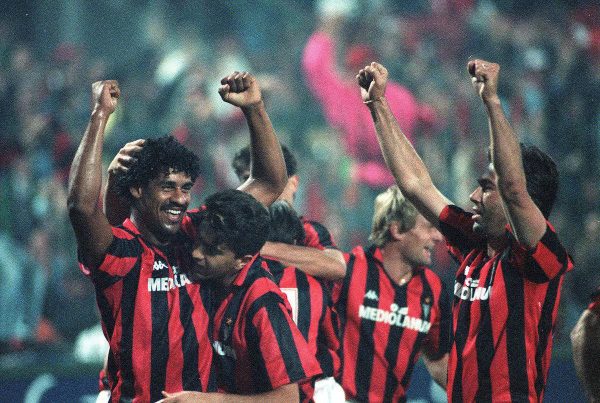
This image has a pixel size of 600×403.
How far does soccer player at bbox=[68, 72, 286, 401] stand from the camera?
3.29 metres

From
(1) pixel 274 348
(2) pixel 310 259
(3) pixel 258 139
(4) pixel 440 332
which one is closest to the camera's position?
(1) pixel 274 348

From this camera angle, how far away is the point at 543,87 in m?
9.23

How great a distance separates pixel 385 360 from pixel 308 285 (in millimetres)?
745

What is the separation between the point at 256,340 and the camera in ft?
10.9

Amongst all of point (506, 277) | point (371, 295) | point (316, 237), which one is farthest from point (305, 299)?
point (506, 277)

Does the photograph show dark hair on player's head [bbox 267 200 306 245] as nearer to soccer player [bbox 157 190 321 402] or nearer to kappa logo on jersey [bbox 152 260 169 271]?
soccer player [bbox 157 190 321 402]

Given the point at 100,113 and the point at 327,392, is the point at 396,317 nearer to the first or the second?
the point at 327,392

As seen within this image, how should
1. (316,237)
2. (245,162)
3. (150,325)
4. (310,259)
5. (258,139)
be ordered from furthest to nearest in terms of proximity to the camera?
1. (245,162)
2. (316,237)
3. (310,259)
4. (258,139)
5. (150,325)

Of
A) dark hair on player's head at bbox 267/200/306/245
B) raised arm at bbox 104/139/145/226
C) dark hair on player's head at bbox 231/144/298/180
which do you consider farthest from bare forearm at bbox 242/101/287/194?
dark hair on player's head at bbox 231/144/298/180

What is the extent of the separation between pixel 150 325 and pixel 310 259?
1204 mm

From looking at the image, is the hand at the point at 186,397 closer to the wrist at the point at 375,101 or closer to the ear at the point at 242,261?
the ear at the point at 242,261

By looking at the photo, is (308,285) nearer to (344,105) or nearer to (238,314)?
(238,314)

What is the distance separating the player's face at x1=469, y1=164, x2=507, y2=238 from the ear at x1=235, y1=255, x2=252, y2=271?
83 cm

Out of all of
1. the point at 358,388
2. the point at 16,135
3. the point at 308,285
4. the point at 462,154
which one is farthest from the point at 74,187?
the point at 462,154
